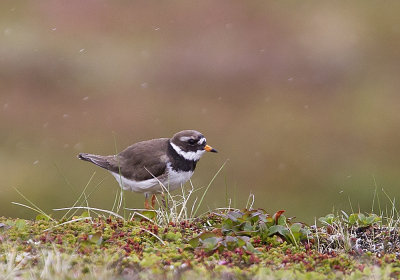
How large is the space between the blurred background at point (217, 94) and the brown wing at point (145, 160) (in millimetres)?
5844

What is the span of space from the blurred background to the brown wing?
5.84 m

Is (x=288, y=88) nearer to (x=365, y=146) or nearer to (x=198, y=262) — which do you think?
(x=365, y=146)

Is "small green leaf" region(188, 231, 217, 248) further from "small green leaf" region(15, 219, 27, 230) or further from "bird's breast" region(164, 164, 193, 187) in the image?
"bird's breast" region(164, 164, 193, 187)

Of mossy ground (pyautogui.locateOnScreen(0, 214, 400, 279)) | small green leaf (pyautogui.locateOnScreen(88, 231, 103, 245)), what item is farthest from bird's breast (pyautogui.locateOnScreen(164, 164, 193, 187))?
small green leaf (pyautogui.locateOnScreen(88, 231, 103, 245))

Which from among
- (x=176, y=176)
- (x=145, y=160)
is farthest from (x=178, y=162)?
(x=145, y=160)

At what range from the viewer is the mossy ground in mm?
7113

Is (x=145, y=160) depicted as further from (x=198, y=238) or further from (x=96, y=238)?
(x=198, y=238)

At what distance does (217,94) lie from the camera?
23.4 metres

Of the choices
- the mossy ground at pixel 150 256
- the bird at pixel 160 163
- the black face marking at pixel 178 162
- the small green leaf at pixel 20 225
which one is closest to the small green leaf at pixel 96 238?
the mossy ground at pixel 150 256

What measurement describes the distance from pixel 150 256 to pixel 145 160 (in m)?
3.48

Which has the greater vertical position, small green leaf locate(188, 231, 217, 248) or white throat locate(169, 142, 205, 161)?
small green leaf locate(188, 231, 217, 248)

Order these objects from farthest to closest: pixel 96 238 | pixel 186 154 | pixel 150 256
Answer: pixel 186 154
pixel 96 238
pixel 150 256

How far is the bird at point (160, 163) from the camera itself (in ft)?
35.6

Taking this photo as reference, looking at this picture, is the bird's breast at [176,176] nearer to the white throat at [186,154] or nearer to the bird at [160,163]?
the bird at [160,163]
